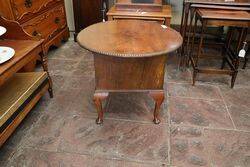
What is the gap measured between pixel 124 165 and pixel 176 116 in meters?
0.72

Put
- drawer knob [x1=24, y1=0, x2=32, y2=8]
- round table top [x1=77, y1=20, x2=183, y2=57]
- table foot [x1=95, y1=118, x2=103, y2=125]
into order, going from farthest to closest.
Result: drawer knob [x1=24, y1=0, x2=32, y2=8], table foot [x1=95, y1=118, x2=103, y2=125], round table top [x1=77, y1=20, x2=183, y2=57]

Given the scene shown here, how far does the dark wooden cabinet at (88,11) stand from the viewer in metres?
3.35

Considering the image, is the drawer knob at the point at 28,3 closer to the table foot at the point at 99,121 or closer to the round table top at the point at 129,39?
the round table top at the point at 129,39

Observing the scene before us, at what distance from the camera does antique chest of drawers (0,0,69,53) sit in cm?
218

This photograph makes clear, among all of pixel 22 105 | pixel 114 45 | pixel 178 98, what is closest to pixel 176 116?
pixel 178 98

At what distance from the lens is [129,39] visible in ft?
5.56

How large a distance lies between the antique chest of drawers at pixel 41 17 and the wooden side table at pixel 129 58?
710mm

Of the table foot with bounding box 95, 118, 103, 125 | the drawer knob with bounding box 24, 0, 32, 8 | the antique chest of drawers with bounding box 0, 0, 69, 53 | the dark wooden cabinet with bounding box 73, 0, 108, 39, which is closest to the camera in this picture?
the table foot with bounding box 95, 118, 103, 125

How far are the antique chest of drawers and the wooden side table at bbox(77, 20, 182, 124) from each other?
2.33 feet

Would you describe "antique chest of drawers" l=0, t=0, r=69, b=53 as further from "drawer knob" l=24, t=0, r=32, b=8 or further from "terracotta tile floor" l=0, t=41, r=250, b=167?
"terracotta tile floor" l=0, t=41, r=250, b=167

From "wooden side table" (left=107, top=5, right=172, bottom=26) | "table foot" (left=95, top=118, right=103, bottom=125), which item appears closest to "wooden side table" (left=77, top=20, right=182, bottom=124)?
"table foot" (left=95, top=118, right=103, bottom=125)

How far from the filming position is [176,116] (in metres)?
2.05

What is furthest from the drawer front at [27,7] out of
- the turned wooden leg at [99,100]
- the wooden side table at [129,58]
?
the turned wooden leg at [99,100]

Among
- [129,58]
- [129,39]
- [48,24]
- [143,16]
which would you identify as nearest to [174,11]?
[143,16]
